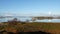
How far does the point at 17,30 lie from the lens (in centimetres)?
373

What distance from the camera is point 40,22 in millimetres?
3799

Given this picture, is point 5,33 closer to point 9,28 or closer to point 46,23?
point 9,28

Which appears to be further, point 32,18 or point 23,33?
point 32,18

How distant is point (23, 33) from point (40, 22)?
0.57 m

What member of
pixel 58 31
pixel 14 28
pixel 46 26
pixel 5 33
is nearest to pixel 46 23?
pixel 46 26

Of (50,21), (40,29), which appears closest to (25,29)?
(40,29)

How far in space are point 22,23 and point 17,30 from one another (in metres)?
0.24

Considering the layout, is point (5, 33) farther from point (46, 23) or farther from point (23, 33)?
point (46, 23)

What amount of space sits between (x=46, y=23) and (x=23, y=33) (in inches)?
28.0

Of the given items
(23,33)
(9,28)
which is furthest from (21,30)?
(9,28)

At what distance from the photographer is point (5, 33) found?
3699 millimetres

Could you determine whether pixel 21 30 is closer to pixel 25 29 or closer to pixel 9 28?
pixel 25 29

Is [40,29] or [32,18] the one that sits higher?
[32,18]

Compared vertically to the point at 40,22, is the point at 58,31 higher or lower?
lower
